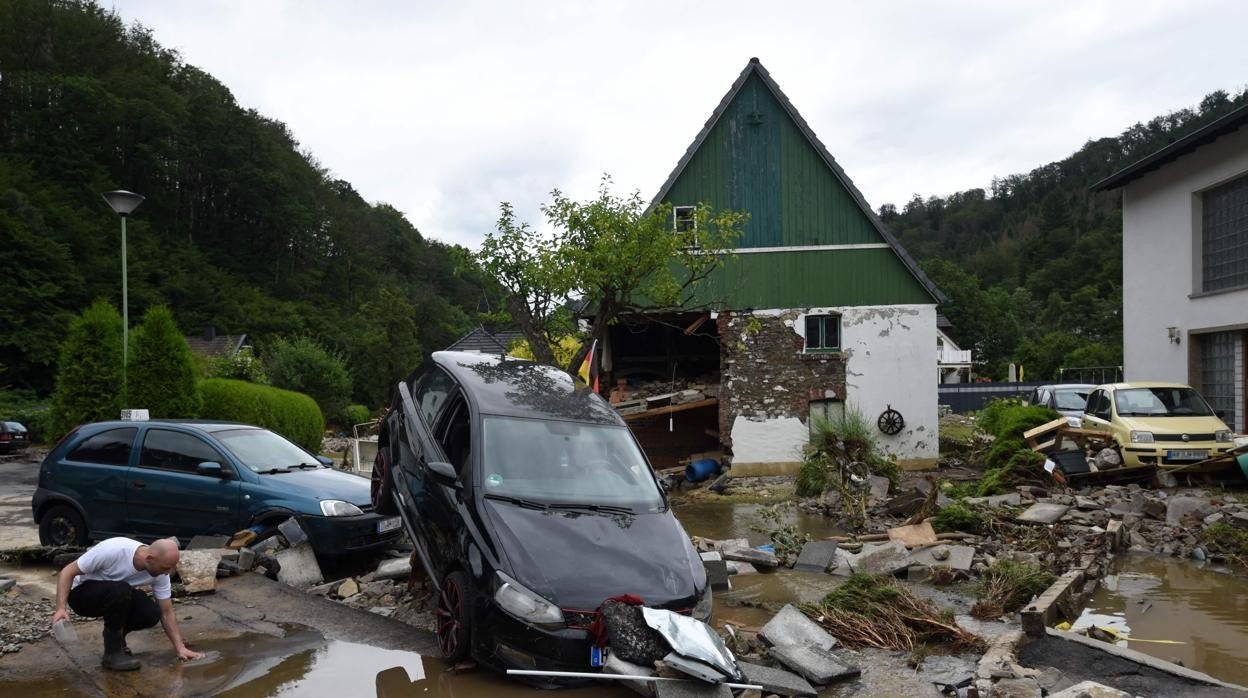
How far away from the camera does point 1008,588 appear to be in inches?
299

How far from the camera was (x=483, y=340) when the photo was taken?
40.4m

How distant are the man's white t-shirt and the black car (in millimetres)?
1820

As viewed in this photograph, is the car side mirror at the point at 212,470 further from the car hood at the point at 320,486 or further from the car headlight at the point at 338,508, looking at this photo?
the car headlight at the point at 338,508

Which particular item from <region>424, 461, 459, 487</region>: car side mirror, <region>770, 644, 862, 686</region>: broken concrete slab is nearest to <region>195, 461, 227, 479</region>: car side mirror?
<region>424, 461, 459, 487</region>: car side mirror

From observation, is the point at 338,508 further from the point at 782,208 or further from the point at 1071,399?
the point at 1071,399

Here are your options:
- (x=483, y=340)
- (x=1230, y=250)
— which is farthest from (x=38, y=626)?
(x=483, y=340)

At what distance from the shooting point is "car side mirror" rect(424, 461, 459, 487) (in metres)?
5.80

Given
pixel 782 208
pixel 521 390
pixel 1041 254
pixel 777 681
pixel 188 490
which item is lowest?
pixel 777 681

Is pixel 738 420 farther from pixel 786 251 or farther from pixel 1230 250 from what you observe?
pixel 1230 250

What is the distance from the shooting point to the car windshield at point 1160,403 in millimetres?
14250

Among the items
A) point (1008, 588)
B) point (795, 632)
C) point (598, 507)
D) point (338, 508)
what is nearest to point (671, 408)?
point (338, 508)

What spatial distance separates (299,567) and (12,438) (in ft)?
74.0

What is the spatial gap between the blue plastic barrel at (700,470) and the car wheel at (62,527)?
544 inches

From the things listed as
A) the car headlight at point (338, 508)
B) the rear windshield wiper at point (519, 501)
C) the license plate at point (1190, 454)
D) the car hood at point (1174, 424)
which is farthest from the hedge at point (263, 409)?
the license plate at point (1190, 454)
